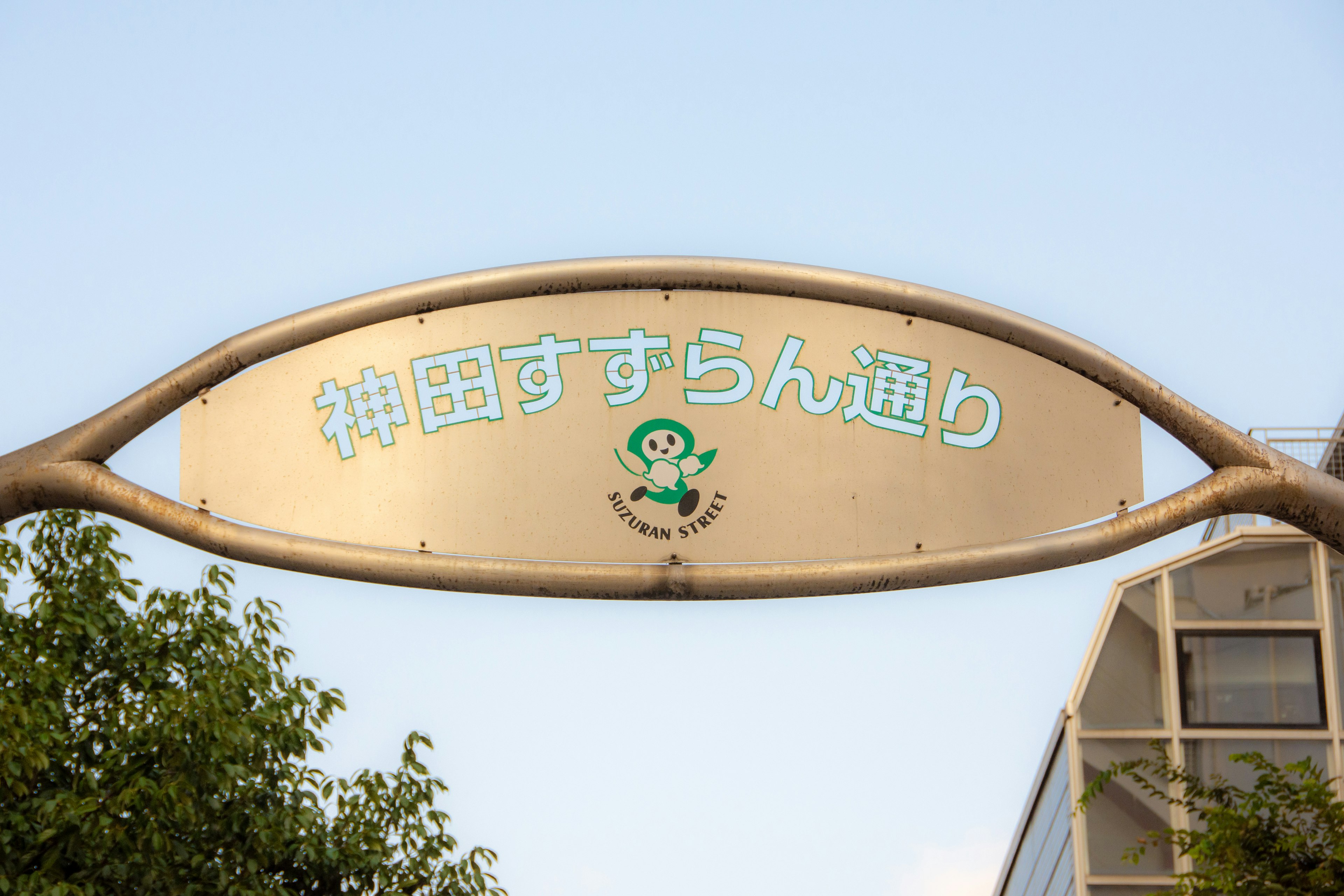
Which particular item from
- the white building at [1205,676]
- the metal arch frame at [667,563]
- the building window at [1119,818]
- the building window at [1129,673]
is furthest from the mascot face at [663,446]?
the building window at [1119,818]

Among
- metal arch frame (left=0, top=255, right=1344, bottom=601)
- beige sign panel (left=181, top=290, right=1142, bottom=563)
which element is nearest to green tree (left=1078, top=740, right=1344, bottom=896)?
metal arch frame (left=0, top=255, right=1344, bottom=601)

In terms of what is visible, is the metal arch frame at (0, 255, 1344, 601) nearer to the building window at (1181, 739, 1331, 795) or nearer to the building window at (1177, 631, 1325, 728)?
the building window at (1181, 739, 1331, 795)

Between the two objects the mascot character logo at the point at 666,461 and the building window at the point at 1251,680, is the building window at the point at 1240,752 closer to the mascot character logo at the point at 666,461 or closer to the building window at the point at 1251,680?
the building window at the point at 1251,680

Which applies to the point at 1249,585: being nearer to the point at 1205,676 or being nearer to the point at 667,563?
the point at 1205,676

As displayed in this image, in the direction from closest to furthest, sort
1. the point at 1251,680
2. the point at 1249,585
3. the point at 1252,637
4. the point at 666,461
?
the point at 666,461 → the point at 1251,680 → the point at 1252,637 → the point at 1249,585

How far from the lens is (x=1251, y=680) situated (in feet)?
50.3

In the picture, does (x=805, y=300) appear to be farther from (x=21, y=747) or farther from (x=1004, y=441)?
(x=21, y=747)

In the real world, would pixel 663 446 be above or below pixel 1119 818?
above

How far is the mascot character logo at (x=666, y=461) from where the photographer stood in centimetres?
410

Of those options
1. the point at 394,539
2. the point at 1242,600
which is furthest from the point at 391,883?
the point at 1242,600

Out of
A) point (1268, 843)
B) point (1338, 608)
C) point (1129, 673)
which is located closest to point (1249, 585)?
point (1338, 608)

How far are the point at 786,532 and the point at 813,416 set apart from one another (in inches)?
15.0

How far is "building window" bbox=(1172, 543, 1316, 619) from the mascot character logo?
511 inches

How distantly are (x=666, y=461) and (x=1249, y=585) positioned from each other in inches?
524
